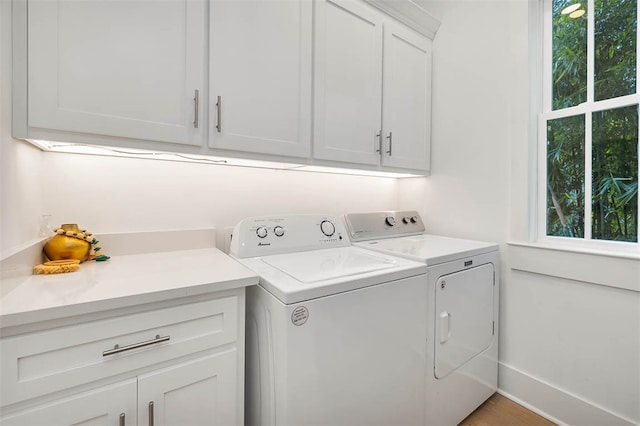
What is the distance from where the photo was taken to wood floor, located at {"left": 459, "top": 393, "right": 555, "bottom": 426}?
154 centimetres

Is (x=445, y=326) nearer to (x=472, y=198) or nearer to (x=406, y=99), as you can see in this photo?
(x=472, y=198)

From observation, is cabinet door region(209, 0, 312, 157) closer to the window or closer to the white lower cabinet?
the white lower cabinet

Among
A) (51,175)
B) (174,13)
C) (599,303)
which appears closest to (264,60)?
(174,13)

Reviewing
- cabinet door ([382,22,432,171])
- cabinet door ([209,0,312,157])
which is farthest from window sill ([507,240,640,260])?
cabinet door ([209,0,312,157])

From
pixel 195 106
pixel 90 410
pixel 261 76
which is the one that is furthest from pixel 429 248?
pixel 90 410

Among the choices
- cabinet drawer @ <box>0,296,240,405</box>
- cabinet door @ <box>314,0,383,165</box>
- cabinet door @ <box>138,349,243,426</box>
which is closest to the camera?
cabinet drawer @ <box>0,296,240,405</box>

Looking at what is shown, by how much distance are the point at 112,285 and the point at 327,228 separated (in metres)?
1.06

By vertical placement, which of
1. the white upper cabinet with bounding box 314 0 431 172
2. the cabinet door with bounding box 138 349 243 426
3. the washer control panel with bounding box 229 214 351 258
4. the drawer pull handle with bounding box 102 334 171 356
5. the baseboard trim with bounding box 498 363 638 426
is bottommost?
the baseboard trim with bounding box 498 363 638 426

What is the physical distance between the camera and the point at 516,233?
1684 mm

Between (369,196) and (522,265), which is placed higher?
(369,196)

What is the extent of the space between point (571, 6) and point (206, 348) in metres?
2.49

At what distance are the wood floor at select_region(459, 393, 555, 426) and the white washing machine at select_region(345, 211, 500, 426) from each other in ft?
0.20

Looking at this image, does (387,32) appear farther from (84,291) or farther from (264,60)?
(84,291)

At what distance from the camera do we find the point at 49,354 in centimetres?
73
